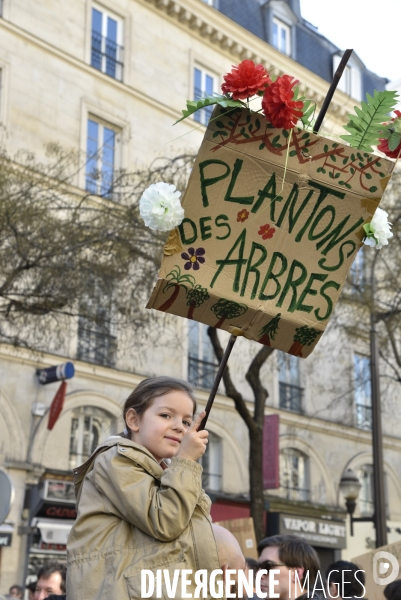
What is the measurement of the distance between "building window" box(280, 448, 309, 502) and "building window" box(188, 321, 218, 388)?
3681 mm

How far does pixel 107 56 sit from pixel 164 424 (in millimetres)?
21971

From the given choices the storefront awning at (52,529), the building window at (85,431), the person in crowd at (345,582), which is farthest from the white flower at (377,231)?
the building window at (85,431)

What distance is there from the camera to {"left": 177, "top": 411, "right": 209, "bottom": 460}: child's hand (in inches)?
125

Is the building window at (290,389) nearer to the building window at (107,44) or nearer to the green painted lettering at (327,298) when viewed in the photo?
the building window at (107,44)

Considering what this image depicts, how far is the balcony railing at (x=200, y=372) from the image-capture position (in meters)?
23.8

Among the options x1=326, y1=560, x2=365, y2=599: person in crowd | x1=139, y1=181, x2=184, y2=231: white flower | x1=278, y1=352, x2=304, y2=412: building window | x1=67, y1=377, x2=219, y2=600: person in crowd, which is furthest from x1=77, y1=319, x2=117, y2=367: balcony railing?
x1=67, y1=377, x2=219, y2=600: person in crowd

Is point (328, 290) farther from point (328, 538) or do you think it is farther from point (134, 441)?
point (328, 538)

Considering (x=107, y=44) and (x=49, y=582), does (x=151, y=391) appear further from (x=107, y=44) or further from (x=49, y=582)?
(x=107, y=44)

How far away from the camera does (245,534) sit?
950 centimetres

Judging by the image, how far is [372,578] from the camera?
7621 mm

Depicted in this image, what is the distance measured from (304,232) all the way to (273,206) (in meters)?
0.17

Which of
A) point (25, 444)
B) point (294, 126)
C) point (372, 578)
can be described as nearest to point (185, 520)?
point (294, 126)

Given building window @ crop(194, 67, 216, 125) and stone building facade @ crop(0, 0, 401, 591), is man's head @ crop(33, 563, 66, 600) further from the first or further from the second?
building window @ crop(194, 67, 216, 125)

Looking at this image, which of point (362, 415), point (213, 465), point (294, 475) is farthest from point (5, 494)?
point (362, 415)
